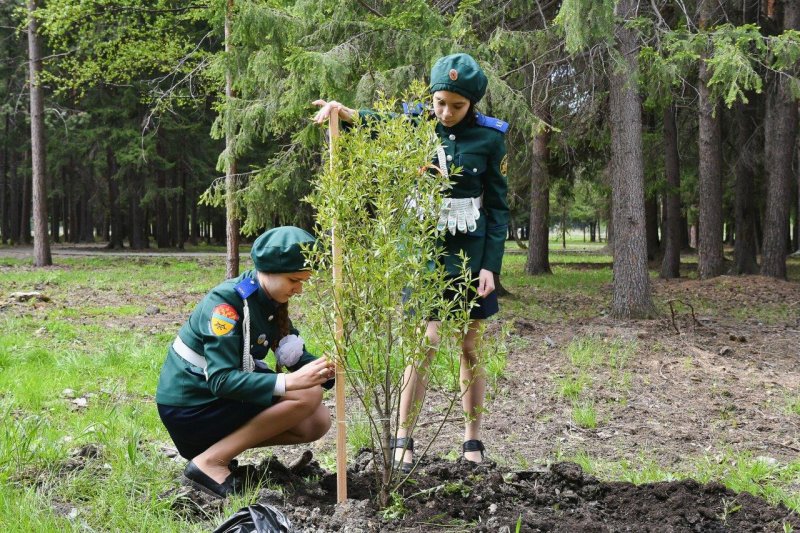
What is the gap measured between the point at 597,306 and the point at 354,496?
7.85m

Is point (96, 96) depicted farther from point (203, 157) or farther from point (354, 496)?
Answer: point (354, 496)

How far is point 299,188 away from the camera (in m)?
10.1

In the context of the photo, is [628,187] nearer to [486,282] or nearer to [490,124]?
[490,124]

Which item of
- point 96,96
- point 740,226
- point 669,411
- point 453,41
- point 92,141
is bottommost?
point 669,411

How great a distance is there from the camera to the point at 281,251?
2863 millimetres

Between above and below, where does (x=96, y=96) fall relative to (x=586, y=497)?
above

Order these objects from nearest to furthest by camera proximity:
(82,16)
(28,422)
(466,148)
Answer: (466,148) → (28,422) → (82,16)

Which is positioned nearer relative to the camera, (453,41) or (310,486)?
(310,486)

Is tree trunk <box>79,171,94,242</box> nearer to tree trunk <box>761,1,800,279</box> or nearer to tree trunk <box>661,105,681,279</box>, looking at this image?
tree trunk <box>661,105,681,279</box>

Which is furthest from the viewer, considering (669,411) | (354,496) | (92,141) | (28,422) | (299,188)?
(92,141)

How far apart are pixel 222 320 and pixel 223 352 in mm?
131

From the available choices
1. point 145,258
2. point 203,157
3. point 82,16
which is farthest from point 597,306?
point 203,157

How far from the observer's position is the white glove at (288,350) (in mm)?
3176

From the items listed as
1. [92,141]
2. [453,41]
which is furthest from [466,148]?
[92,141]
